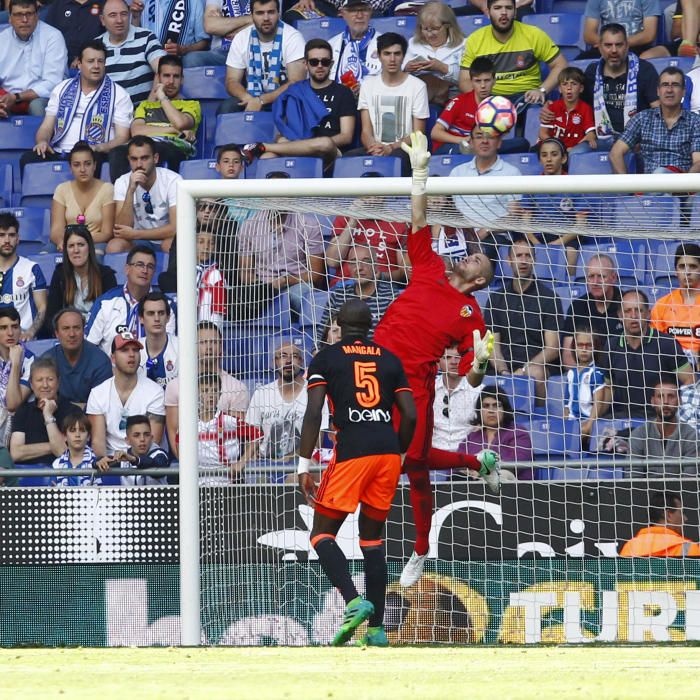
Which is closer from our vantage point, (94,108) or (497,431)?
(497,431)

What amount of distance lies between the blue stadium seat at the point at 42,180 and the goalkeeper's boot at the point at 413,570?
547 centimetres

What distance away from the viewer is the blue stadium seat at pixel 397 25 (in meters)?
11.9

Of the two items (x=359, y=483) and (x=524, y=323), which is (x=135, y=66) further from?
(x=359, y=483)

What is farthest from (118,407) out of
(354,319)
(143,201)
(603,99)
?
(603,99)

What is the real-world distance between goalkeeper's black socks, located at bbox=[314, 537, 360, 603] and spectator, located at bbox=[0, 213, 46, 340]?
4.51m

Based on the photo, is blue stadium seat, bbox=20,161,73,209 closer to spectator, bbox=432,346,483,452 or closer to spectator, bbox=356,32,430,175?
spectator, bbox=356,32,430,175

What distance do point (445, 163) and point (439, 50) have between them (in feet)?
4.69

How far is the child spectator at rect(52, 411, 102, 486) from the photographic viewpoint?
884 cm

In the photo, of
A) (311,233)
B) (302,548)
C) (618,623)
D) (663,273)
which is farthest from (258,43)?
(618,623)

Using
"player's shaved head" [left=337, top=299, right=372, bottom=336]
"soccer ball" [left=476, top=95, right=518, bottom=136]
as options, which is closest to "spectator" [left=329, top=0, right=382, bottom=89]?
"soccer ball" [left=476, top=95, right=518, bottom=136]

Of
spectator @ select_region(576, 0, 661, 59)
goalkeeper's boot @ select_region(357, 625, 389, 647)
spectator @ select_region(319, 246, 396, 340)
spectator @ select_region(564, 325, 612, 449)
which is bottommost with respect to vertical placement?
goalkeeper's boot @ select_region(357, 625, 389, 647)

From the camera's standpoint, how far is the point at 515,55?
1105 centimetres

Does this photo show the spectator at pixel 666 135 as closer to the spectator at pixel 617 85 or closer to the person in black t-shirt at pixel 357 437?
the spectator at pixel 617 85

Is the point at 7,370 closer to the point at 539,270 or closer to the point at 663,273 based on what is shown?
the point at 539,270
